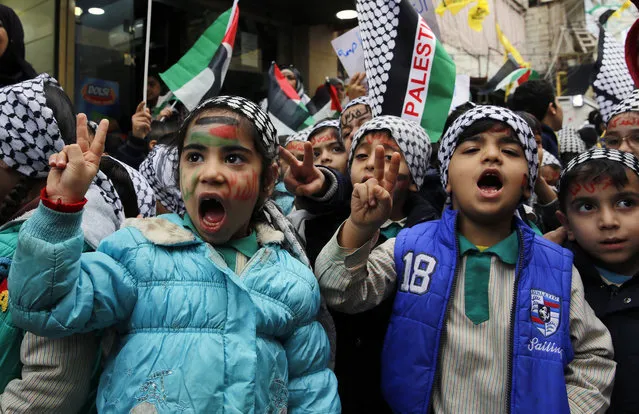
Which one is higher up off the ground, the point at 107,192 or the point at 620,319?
the point at 107,192

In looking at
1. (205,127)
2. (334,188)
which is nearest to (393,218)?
A: (334,188)

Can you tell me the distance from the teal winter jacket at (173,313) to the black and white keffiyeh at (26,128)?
0.48 metres

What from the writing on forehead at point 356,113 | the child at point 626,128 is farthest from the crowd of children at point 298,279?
the writing on forehead at point 356,113

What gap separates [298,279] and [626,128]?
2.26m

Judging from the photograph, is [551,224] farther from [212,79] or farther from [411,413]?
[212,79]

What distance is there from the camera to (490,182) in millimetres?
2100

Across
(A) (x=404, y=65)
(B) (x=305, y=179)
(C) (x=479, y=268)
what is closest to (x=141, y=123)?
(A) (x=404, y=65)

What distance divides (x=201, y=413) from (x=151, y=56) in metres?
7.60

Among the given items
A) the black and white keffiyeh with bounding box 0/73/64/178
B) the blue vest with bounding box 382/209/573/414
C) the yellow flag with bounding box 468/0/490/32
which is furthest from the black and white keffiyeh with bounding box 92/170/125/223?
the yellow flag with bounding box 468/0/490/32

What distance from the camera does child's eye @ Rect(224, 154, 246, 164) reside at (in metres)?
1.74

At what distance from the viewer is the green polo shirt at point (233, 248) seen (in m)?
1.72

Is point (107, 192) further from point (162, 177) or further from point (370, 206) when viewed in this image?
point (162, 177)

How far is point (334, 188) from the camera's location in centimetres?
228

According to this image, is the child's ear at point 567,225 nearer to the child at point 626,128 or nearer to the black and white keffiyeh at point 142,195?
the child at point 626,128
